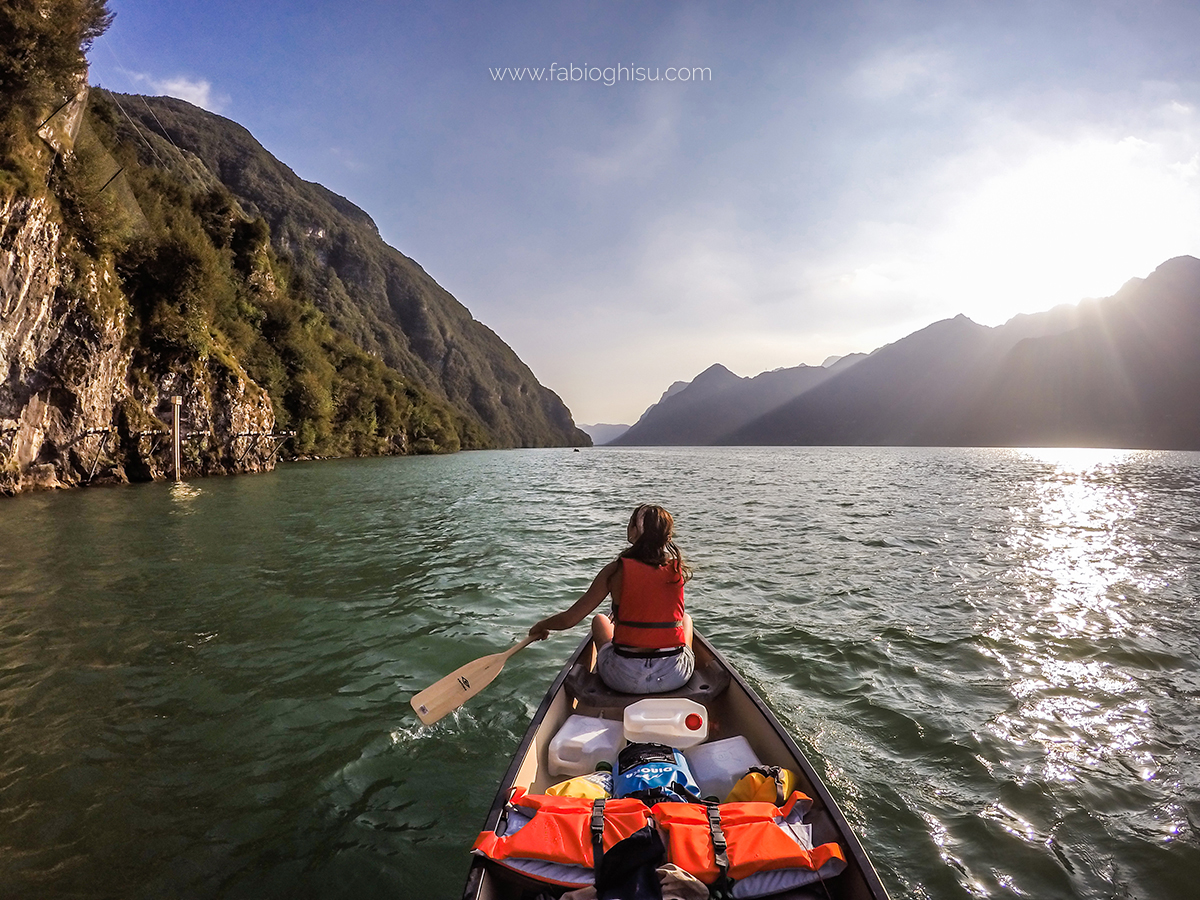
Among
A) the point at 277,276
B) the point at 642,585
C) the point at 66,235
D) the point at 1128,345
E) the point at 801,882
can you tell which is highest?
the point at 1128,345

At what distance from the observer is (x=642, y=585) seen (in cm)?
489

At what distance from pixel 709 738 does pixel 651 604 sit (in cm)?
119

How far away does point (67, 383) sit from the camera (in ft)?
78.0

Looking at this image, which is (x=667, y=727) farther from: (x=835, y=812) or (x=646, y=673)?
(x=835, y=812)

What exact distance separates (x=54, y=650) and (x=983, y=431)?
20767 cm

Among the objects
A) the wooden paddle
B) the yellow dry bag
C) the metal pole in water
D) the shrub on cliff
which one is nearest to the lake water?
the wooden paddle

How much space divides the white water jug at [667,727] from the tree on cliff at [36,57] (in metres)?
31.7

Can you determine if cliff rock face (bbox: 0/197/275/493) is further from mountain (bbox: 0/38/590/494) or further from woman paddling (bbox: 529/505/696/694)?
woman paddling (bbox: 529/505/696/694)

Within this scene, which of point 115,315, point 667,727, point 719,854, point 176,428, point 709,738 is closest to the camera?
point 719,854

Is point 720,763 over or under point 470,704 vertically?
over

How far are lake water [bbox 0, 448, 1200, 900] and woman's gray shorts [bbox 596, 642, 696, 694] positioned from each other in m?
1.15

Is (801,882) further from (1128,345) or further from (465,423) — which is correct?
(1128,345)

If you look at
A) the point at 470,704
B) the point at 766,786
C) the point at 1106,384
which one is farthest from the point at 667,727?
the point at 1106,384

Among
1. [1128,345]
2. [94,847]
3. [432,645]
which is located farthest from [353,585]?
[1128,345]
